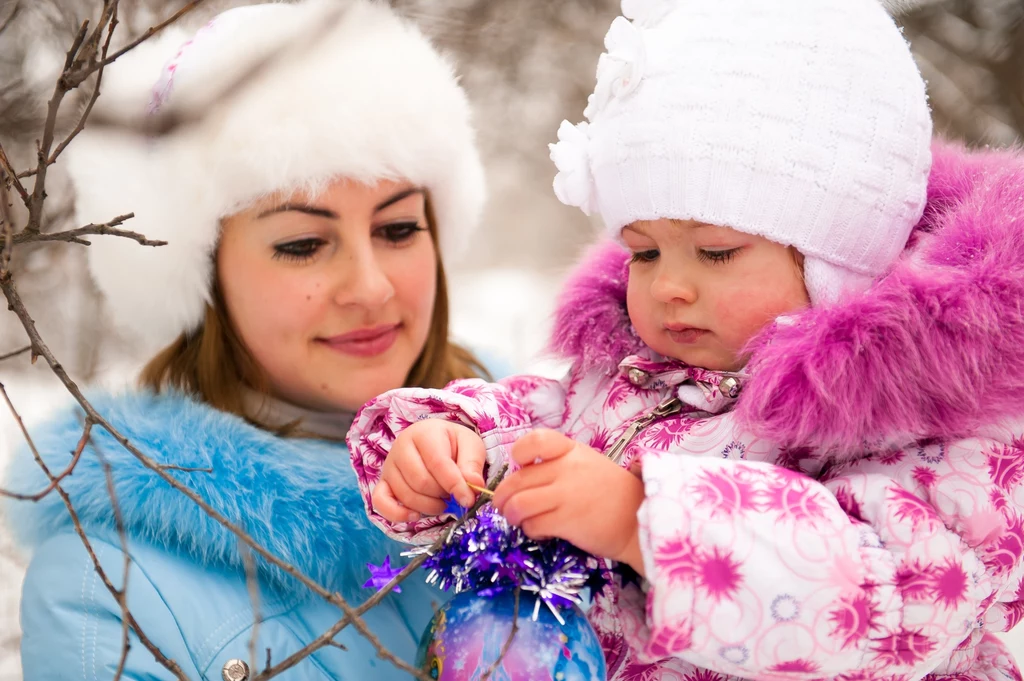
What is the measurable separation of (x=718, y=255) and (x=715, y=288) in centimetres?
6

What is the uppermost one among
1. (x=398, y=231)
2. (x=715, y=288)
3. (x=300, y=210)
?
(x=300, y=210)

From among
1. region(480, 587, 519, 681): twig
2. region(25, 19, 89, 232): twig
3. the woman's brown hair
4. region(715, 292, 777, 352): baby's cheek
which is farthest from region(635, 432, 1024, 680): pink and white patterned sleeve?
the woman's brown hair

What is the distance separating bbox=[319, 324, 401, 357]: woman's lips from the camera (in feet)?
6.41

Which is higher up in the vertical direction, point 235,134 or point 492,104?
point 235,134

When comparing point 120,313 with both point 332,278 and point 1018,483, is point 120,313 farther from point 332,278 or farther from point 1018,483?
point 1018,483

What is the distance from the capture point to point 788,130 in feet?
4.53

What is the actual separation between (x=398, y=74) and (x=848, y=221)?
0.99 metres

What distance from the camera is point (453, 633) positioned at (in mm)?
1228

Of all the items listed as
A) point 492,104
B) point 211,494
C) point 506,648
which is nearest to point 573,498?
point 506,648

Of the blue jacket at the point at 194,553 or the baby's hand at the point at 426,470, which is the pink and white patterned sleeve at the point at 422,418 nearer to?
the baby's hand at the point at 426,470

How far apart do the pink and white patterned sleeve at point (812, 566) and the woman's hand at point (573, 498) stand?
0.04 metres

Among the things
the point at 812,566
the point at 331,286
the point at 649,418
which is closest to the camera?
the point at 812,566

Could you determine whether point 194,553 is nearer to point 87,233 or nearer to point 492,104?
point 87,233

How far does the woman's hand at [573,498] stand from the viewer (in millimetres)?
1140
